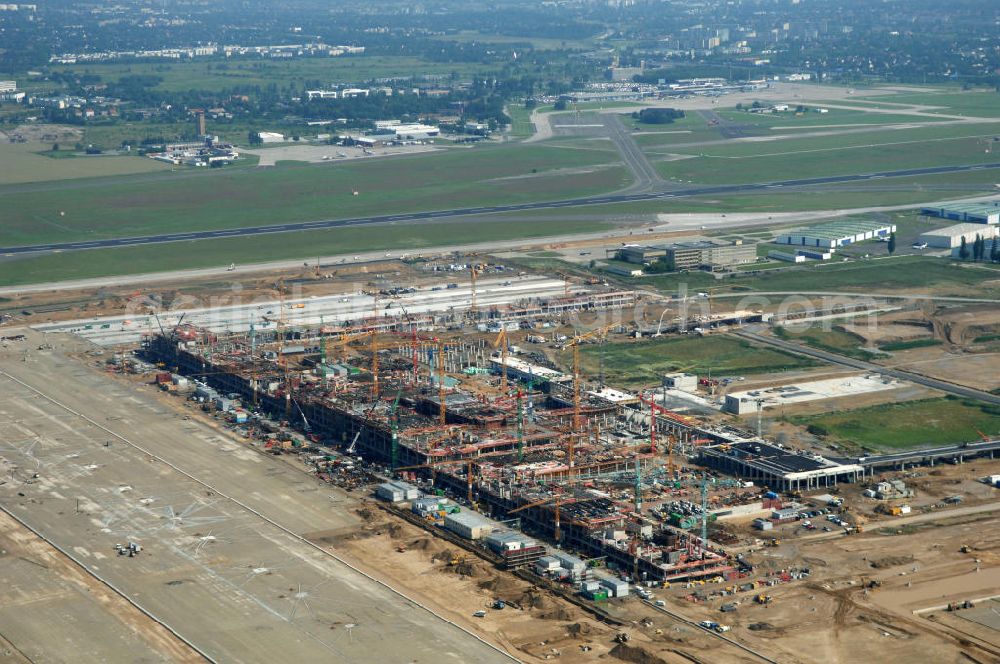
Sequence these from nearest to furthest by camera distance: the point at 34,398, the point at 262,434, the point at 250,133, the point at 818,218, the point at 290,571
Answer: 1. the point at 290,571
2. the point at 262,434
3. the point at 34,398
4. the point at 818,218
5. the point at 250,133

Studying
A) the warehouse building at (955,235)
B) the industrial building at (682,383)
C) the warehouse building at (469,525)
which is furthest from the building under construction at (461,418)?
the warehouse building at (955,235)

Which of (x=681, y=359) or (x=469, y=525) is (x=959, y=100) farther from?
(x=469, y=525)

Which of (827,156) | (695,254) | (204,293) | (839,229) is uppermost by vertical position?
(827,156)

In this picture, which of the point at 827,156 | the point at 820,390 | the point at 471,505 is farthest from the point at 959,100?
the point at 471,505

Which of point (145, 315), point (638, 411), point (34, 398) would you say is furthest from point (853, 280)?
point (34, 398)

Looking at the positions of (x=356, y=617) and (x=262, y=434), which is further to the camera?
(x=262, y=434)

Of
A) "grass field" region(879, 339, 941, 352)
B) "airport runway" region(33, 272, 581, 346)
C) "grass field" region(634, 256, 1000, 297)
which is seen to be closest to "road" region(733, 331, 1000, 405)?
"grass field" region(879, 339, 941, 352)

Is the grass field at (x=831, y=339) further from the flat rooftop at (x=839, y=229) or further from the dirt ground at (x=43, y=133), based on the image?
the dirt ground at (x=43, y=133)

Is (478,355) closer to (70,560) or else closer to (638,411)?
(638,411)
